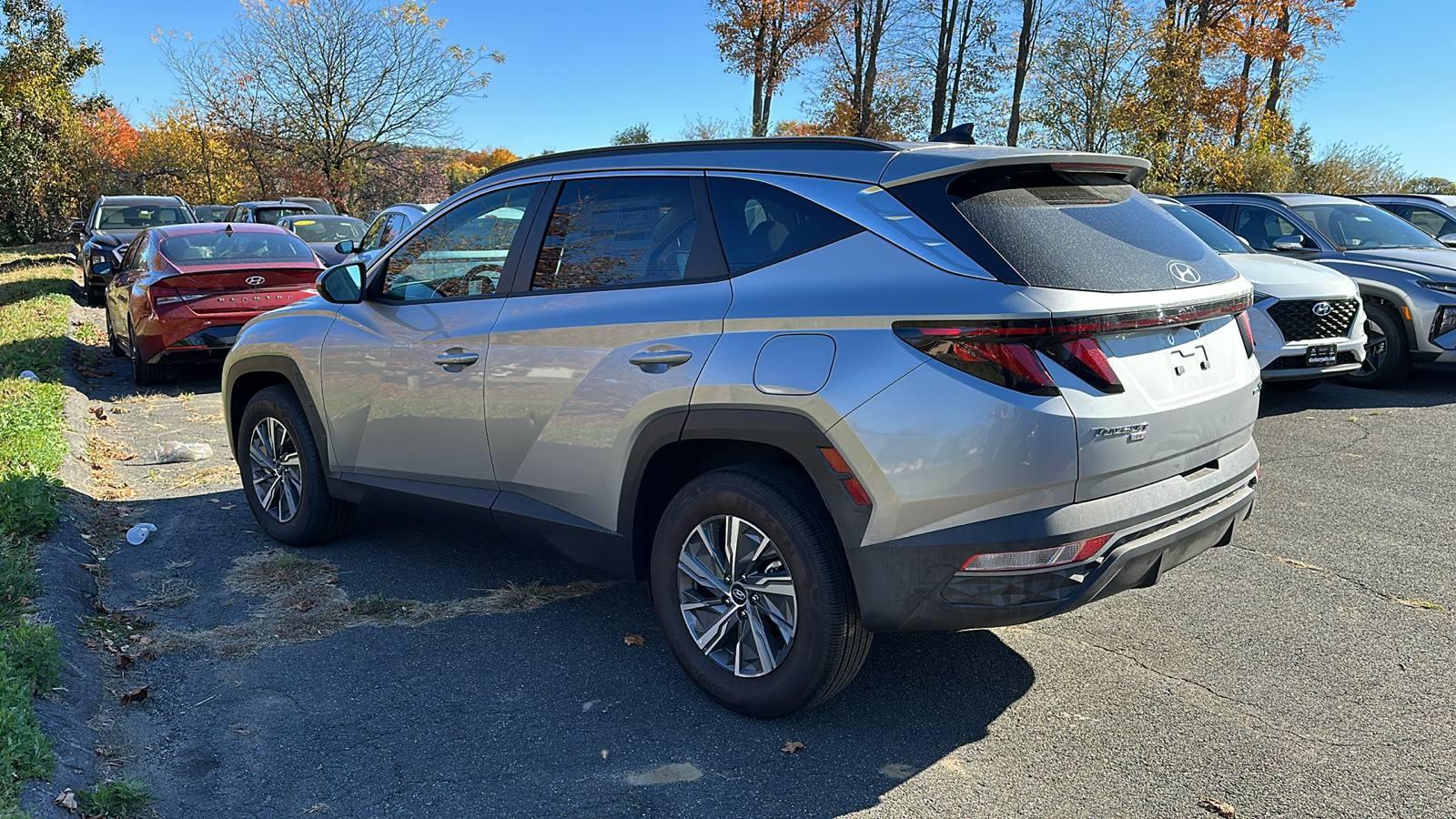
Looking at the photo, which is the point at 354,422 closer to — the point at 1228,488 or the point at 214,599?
the point at 214,599

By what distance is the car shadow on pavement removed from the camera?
862 centimetres

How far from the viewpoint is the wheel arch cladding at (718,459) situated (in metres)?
3.15

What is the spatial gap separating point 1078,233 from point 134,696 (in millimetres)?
3696

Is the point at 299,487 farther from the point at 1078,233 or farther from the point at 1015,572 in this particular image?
the point at 1078,233

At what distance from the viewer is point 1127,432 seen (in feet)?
9.86

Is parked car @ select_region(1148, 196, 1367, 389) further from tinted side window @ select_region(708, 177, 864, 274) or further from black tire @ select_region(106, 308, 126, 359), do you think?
black tire @ select_region(106, 308, 126, 359)

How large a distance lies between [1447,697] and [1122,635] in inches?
43.0

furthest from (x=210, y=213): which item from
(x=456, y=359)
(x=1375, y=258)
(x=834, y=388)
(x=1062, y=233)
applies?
(x=1062, y=233)

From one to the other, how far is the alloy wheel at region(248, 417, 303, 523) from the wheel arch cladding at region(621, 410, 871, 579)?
7.94 feet

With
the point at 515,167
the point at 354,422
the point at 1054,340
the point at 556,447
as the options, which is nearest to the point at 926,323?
the point at 1054,340

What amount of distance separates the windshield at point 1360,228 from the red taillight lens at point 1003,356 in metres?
8.75

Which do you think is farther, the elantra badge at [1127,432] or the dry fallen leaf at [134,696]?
the dry fallen leaf at [134,696]

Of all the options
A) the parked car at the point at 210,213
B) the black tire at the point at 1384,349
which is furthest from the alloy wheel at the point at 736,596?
the parked car at the point at 210,213

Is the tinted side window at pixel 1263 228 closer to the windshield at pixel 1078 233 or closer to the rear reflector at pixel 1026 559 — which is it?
the windshield at pixel 1078 233
